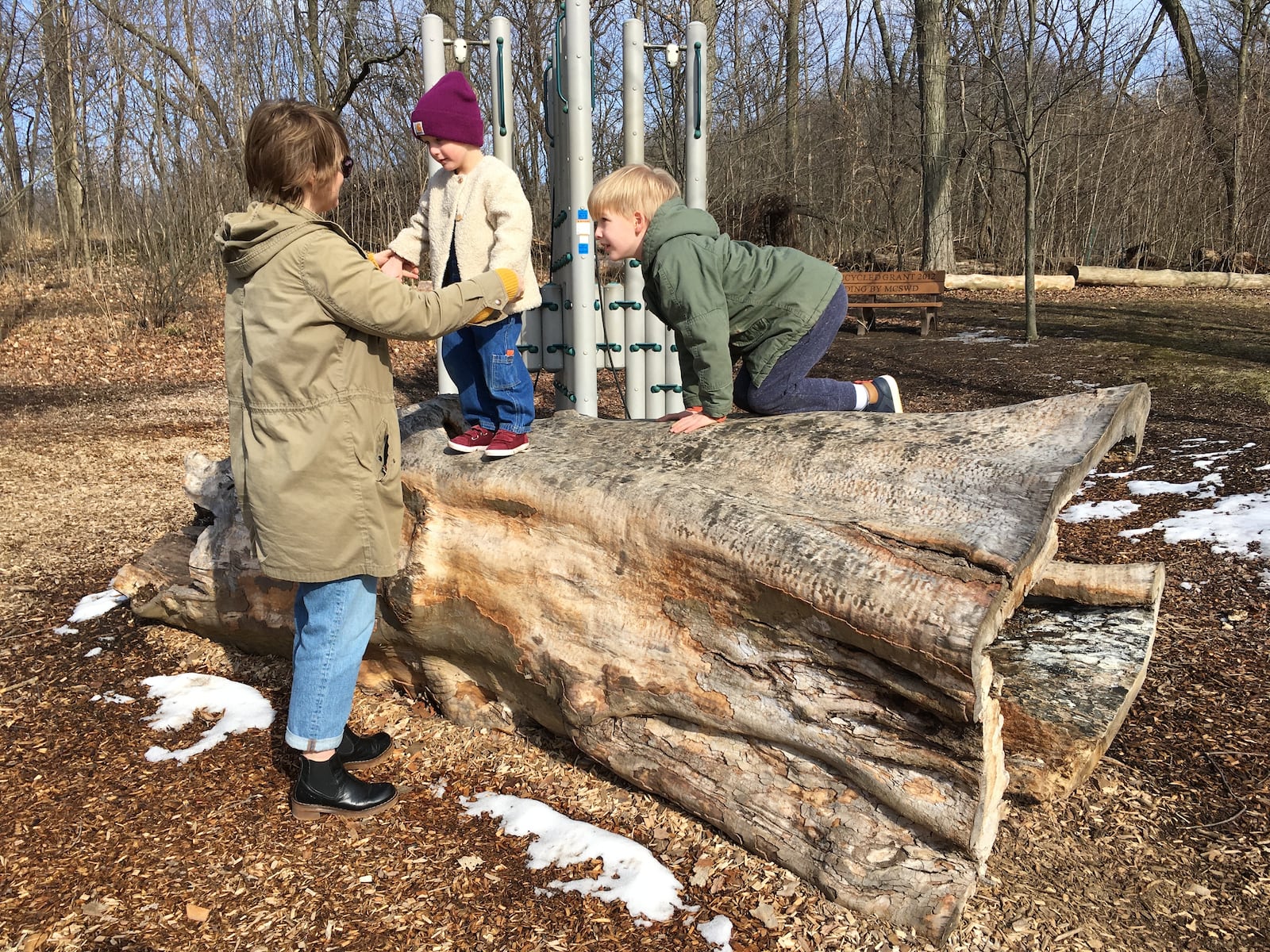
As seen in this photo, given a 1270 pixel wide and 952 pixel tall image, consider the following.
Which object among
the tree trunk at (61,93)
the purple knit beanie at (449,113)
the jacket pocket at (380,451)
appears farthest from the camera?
the tree trunk at (61,93)

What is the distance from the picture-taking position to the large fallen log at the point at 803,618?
6.56 ft

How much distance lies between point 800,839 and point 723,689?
15.7 inches

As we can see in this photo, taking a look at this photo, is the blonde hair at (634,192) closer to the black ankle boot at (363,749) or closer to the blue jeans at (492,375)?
the blue jeans at (492,375)

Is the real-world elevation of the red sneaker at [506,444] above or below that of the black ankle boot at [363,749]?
above

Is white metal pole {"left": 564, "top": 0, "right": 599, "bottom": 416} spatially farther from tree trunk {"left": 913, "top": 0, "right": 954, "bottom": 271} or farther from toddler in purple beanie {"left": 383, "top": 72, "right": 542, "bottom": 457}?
tree trunk {"left": 913, "top": 0, "right": 954, "bottom": 271}

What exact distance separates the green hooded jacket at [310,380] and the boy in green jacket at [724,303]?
0.81 meters

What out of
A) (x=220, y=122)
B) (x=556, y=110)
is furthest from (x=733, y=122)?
(x=556, y=110)

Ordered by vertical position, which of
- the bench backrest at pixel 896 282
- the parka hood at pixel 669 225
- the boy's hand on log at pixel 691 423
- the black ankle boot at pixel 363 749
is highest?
the bench backrest at pixel 896 282

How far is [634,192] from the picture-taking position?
9.55ft

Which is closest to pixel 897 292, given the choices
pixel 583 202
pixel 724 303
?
pixel 583 202

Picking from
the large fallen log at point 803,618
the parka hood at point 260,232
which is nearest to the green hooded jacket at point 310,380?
the parka hood at point 260,232

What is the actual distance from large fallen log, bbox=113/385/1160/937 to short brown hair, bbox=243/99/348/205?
1.00 meters

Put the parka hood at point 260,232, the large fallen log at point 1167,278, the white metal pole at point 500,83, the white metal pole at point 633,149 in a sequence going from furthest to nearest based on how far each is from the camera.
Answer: the large fallen log at point 1167,278
the white metal pole at point 633,149
the white metal pole at point 500,83
the parka hood at point 260,232

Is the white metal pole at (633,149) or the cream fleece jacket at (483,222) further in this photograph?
the white metal pole at (633,149)
